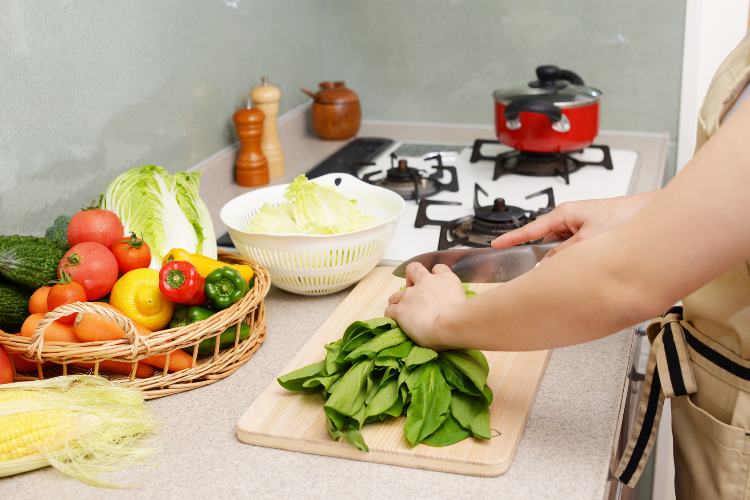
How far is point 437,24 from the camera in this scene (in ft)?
7.32

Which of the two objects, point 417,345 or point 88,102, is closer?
point 417,345

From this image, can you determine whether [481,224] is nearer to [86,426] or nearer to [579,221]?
[579,221]

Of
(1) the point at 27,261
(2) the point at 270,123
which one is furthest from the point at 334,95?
(1) the point at 27,261

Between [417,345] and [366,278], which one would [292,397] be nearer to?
[417,345]

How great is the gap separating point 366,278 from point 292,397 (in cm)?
40

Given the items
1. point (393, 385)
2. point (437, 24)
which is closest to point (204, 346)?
point (393, 385)

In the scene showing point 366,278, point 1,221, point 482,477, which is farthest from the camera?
point 366,278

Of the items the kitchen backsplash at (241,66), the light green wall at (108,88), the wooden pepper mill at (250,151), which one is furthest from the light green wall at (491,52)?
the wooden pepper mill at (250,151)

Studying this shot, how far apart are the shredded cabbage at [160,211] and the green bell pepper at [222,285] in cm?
17

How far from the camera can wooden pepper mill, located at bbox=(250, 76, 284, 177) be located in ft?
6.17

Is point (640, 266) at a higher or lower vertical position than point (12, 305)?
higher

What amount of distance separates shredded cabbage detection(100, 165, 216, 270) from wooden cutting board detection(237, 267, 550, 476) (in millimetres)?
294

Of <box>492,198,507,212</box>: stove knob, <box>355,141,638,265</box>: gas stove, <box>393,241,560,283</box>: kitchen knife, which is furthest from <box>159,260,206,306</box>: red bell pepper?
<box>492,198,507,212</box>: stove knob

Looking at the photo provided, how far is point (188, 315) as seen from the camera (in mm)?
1007
